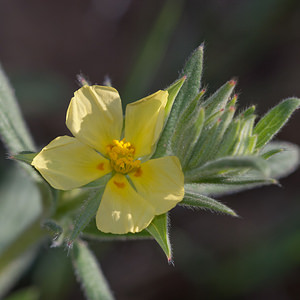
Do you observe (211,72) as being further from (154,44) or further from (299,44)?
(299,44)

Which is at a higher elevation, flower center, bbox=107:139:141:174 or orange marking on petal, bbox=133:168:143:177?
flower center, bbox=107:139:141:174

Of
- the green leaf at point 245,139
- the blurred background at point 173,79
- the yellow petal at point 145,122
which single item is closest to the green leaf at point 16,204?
the blurred background at point 173,79

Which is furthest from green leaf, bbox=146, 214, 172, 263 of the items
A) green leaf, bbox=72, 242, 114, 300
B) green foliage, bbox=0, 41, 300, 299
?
green leaf, bbox=72, 242, 114, 300

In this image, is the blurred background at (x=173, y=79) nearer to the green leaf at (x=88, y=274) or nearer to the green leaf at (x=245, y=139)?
the green leaf at (x=88, y=274)

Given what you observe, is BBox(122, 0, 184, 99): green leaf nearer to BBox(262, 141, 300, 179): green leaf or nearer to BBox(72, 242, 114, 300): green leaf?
BBox(262, 141, 300, 179): green leaf

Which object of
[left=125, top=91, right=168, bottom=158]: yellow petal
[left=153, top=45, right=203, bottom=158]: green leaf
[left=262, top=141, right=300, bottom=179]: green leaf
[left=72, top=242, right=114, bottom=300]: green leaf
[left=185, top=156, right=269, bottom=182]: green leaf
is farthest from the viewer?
[left=262, top=141, right=300, bottom=179]: green leaf

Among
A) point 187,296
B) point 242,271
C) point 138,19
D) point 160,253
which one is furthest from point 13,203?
point 138,19

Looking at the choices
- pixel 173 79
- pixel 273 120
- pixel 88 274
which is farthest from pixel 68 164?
pixel 173 79
